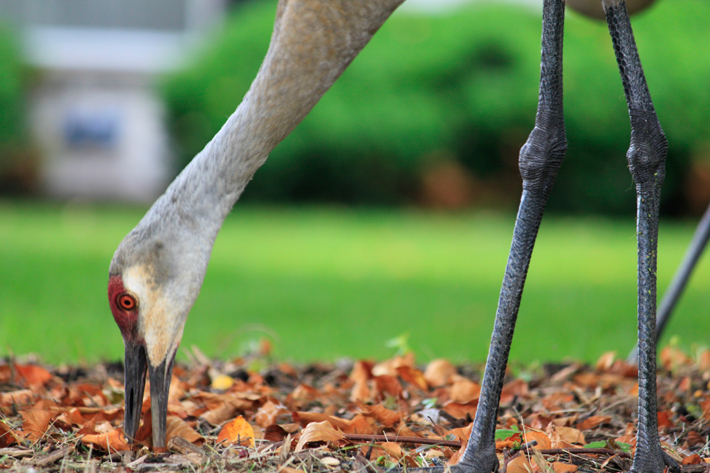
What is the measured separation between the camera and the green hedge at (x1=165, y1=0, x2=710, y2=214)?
1321 cm

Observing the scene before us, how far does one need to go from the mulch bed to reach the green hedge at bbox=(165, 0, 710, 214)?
9.76 m

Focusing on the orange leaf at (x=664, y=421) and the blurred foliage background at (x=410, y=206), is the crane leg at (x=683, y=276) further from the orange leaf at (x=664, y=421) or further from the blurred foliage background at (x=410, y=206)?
the blurred foliage background at (x=410, y=206)

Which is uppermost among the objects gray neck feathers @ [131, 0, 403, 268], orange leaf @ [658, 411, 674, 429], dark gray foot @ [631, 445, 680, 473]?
gray neck feathers @ [131, 0, 403, 268]

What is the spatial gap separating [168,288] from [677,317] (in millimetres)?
4783

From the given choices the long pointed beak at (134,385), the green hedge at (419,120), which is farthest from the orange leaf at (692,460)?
the green hedge at (419,120)

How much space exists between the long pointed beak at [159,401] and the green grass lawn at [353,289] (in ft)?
3.74

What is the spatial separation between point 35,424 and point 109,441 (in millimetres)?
294

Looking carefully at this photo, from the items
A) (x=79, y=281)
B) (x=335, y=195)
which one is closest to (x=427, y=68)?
(x=335, y=195)

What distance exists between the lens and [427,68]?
46.3 feet

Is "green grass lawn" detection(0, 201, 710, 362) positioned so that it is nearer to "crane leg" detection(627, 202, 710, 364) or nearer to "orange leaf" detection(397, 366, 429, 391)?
"orange leaf" detection(397, 366, 429, 391)

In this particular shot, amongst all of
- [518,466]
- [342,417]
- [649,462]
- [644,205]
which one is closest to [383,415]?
[342,417]

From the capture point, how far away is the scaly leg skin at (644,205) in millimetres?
2432

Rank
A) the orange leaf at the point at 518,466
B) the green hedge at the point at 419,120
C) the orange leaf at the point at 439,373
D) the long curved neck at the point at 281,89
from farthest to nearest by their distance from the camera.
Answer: the green hedge at the point at 419,120 → the orange leaf at the point at 439,373 → the long curved neck at the point at 281,89 → the orange leaf at the point at 518,466

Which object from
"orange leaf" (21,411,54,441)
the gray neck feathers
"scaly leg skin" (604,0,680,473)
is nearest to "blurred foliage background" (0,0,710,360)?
"orange leaf" (21,411,54,441)
